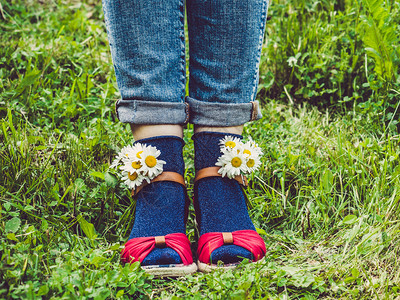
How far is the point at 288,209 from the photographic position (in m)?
1.40

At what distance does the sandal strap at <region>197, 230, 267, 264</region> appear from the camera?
111 centimetres

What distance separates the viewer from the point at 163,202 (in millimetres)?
1217

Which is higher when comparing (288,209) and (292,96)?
(292,96)

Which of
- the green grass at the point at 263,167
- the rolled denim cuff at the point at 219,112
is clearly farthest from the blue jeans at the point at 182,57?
the green grass at the point at 263,167

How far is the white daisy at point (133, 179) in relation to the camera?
122 cm

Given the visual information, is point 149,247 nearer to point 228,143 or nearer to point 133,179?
point 133,179

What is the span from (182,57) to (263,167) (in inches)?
21.6

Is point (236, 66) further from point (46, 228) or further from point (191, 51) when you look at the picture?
point (46, 228)

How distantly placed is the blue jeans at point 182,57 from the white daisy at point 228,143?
0.05 m

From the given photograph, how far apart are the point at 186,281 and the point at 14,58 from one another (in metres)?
1.52

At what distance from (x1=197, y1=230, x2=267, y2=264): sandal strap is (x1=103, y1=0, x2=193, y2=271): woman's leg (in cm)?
8

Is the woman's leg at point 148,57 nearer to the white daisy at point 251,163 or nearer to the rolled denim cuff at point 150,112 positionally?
the rolled denim cuff at point 150,112

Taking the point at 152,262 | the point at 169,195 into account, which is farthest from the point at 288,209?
the point at 152,262

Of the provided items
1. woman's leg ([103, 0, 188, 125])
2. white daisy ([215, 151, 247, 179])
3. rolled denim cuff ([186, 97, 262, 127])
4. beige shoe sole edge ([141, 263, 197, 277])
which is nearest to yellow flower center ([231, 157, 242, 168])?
white daisy ([215, 151, 247, 179])
